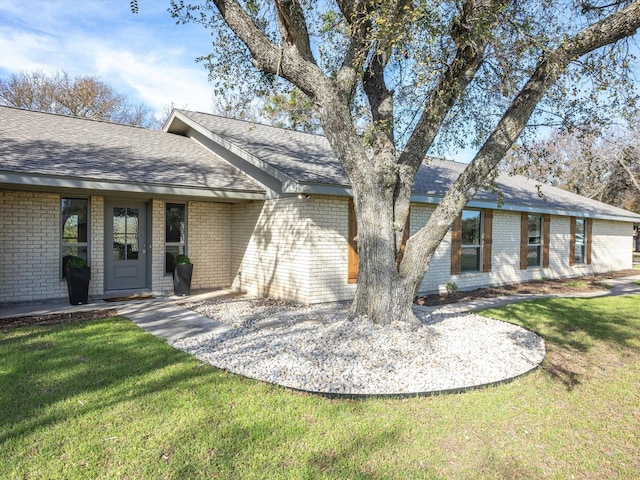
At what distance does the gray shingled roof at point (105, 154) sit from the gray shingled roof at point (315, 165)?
841 millimetres

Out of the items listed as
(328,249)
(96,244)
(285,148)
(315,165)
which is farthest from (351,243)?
(96,244)

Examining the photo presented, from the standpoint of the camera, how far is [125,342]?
6043 millimetres

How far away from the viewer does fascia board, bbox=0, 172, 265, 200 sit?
746cm

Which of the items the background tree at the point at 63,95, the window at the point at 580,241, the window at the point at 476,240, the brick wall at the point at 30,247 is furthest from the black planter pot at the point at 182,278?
the background tree at the point at 63,95

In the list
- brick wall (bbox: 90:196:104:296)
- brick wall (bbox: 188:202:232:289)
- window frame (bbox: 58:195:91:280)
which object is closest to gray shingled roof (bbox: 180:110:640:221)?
brick wall (bbox: 188:202:232:289)

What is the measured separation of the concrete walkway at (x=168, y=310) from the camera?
23.0 ft

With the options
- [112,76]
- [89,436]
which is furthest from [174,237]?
[112,76]

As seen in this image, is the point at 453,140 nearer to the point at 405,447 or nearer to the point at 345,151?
the point at 345,151

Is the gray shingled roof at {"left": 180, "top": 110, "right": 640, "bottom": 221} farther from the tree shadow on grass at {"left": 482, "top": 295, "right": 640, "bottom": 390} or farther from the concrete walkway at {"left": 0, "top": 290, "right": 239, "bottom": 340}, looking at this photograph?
the concrete walkway at {"left": 0, "top": 290, "right": 239, "bottom": 340}

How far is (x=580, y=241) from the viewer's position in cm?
1714

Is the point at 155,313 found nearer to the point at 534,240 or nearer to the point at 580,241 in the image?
the point at 534,240

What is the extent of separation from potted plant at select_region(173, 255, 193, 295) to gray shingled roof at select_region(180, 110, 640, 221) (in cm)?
304

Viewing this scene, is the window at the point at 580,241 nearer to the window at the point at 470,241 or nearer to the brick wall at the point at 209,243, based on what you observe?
the window at the point at 470,241

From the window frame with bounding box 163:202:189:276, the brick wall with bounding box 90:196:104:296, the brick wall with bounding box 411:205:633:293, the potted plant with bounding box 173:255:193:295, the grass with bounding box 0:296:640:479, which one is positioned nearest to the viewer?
the grass with bounding box 0:296:640:479
